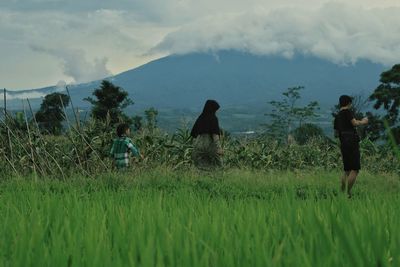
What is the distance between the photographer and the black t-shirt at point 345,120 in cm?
889

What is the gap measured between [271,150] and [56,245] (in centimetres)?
1384

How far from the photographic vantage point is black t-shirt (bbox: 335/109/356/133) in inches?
350

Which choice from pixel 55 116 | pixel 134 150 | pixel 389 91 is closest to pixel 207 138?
pixel 134 150

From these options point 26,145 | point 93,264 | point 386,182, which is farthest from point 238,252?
point 386,182

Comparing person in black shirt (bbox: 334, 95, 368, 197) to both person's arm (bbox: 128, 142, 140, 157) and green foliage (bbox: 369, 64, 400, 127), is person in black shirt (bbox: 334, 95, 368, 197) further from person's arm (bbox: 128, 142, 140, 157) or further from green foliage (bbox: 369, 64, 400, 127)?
green foliage (bbox: 369, 64, 400, 127)

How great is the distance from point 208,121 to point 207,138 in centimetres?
41

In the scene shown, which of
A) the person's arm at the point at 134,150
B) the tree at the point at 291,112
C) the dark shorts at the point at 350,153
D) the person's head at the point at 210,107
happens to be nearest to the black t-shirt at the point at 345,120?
the dark shorts at the point at 350,153

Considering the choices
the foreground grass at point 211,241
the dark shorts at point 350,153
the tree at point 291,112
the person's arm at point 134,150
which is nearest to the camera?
the foreground grass at point 211,241

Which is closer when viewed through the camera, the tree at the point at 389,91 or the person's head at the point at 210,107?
the person's head at the point at 210,107

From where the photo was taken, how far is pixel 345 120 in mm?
8969

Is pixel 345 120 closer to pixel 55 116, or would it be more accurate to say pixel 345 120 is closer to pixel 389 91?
pixel 55 116

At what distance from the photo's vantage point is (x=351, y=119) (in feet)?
29.1

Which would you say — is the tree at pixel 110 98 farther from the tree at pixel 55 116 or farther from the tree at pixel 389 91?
the tree at pixel 389 91

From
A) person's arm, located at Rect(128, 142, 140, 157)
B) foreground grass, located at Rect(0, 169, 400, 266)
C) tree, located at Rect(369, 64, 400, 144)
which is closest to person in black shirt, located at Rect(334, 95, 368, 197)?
person's arm, located at Rect(128, 142, 140, 157)
